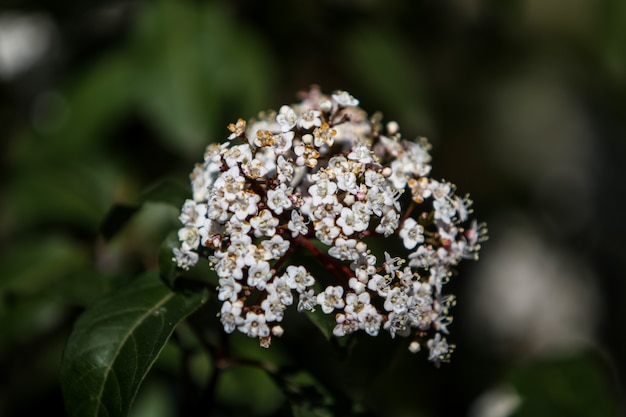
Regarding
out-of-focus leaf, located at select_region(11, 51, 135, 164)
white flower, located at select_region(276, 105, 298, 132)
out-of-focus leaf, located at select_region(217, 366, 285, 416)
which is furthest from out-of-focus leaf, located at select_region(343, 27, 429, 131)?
A: white flower, located at select_region(276, 105, 298, 132)

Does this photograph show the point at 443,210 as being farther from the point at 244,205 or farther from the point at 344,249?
the point at 244,205

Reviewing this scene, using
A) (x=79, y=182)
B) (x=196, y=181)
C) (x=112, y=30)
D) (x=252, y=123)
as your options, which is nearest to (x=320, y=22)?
(x=112, y=30)

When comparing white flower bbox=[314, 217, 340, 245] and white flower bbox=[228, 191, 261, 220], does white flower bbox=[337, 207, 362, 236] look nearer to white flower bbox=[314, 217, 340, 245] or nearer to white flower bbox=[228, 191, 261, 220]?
white flower bbox=[314, 217, 340, 245]

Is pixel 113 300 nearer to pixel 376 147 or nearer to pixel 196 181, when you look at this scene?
pixel 196 181

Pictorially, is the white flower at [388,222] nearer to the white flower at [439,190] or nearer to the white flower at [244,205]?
the white flower at [439,190]

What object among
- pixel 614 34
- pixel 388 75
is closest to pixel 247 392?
pixel 388 75

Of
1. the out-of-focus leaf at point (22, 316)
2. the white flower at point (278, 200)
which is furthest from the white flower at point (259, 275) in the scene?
the out-of-focus leaf at point (22, 316)
